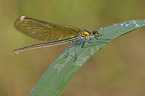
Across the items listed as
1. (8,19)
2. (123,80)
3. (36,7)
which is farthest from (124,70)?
(8,19)

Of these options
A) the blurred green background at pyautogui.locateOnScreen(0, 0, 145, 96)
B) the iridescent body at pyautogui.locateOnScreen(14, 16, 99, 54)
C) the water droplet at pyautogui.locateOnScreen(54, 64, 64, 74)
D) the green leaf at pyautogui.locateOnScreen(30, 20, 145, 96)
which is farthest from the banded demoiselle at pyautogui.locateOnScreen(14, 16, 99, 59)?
the blurred green background at pyautogui.locateOnScreen(0, 0, 145, 96)

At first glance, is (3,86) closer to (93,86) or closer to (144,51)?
(93,86)

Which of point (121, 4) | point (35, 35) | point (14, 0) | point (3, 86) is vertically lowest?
point (3, 86)

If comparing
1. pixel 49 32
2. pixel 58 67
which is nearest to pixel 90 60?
pixel 49 32

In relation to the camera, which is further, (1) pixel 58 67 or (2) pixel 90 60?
(2) pixel 90 60

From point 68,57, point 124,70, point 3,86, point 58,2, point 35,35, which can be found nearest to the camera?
point 68,57

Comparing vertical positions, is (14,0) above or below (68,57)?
above

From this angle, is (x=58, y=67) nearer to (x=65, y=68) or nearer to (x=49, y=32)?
(x=65, y=68)
